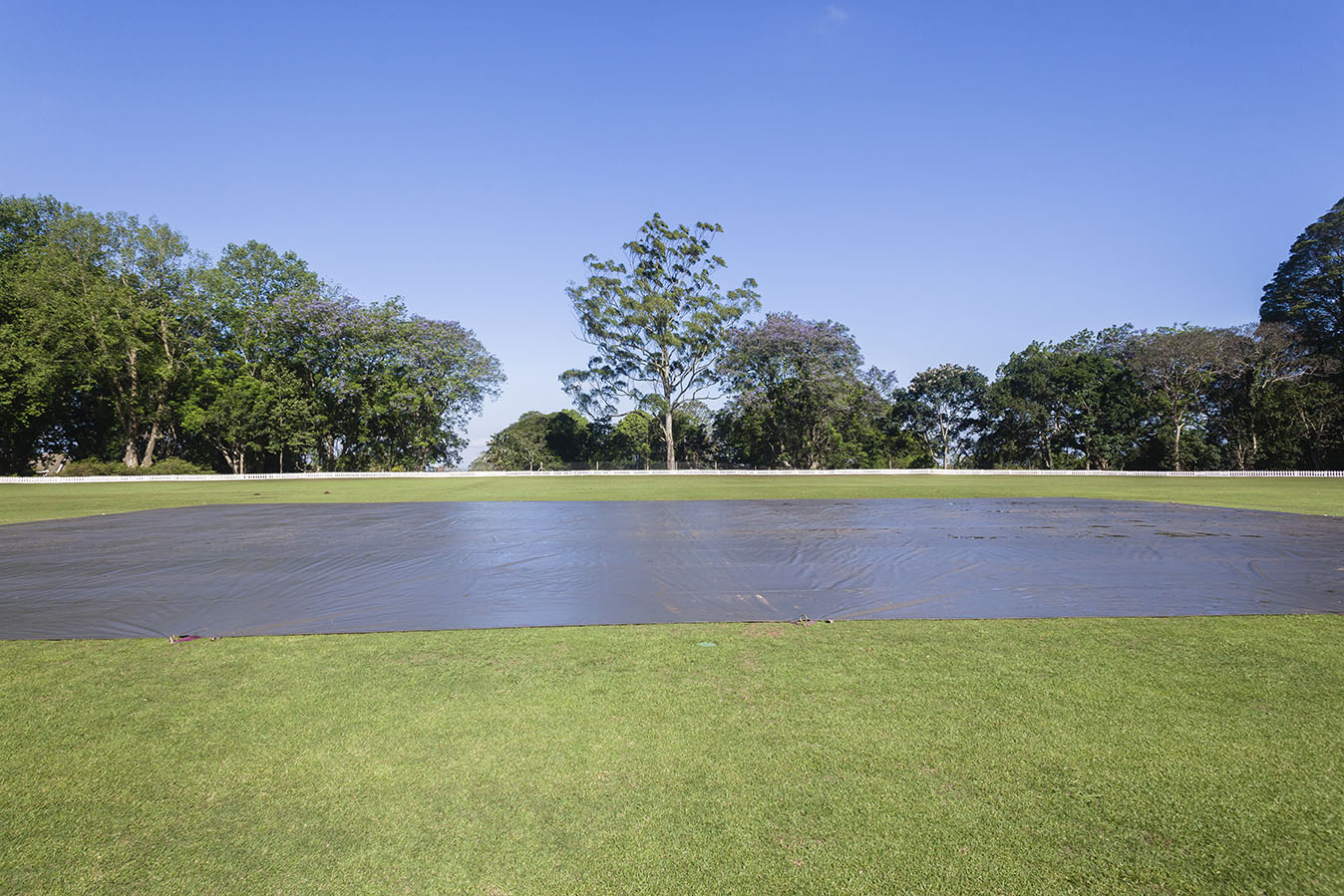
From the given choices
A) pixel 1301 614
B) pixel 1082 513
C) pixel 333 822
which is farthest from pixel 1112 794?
pixel 1082 513

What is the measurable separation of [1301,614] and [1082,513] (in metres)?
8.49

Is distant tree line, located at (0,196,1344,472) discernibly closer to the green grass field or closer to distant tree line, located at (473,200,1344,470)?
distant tree line, located at (473,200,1344,470)

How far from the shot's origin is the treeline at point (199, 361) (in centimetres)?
3122

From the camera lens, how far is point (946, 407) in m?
43.9

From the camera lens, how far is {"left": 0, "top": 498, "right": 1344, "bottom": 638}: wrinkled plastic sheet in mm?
5008

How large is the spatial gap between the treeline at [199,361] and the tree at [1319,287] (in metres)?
A: 44.5

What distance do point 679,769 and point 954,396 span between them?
44913 mm

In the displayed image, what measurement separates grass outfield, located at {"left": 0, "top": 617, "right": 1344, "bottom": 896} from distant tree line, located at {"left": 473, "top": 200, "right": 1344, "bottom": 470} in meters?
37.4

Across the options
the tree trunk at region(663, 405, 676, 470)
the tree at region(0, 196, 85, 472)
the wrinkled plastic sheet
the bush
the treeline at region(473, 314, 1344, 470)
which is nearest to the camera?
the wrinkled plastic sheet

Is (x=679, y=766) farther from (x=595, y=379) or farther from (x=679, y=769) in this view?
(x=595, y=379)

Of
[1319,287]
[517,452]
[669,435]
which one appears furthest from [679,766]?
[1319,287]

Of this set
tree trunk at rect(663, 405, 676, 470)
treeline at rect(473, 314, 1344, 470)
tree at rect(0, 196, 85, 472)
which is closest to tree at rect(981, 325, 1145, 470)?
treeline at rect(473, 314, 1344, 470)

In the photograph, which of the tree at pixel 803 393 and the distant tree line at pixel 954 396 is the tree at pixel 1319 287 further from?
the tree at pixel 803 393

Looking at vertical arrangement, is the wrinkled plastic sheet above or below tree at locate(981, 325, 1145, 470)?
below
